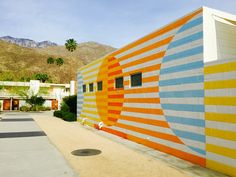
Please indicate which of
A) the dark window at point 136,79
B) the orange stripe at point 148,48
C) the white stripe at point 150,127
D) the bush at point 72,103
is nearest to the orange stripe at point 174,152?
the white stripe at point 150,127

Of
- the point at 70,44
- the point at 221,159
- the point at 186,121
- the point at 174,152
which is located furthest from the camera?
the point at 70,44

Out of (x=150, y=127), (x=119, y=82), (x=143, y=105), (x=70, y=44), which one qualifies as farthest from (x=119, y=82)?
(x=70, y=44)

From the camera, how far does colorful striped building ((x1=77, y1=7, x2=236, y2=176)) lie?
757cm

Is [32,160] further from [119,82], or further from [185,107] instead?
[119,82]

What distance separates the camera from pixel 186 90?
9.11 metres

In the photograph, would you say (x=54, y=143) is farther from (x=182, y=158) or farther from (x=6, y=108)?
(x=6, y=108)

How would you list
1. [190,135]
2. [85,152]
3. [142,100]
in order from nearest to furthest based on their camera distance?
[190,135]
[85,152]
[142,100]

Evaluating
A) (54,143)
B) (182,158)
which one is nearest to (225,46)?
(182,158)

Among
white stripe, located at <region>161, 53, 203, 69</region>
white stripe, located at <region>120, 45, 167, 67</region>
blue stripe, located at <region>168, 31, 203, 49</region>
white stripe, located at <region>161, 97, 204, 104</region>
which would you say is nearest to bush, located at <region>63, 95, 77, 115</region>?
white stripe, located at <region>120, 45, 167, 67</region>

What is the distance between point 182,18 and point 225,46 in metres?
2.03

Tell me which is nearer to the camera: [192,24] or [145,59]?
[192,24]

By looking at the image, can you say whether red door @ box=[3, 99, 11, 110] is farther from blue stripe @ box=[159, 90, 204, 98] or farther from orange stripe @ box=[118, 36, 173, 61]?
blue stripe @ box=[159, 90, 204, 98]

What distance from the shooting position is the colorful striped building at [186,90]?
7.57 m

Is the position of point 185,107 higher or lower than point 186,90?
lower
